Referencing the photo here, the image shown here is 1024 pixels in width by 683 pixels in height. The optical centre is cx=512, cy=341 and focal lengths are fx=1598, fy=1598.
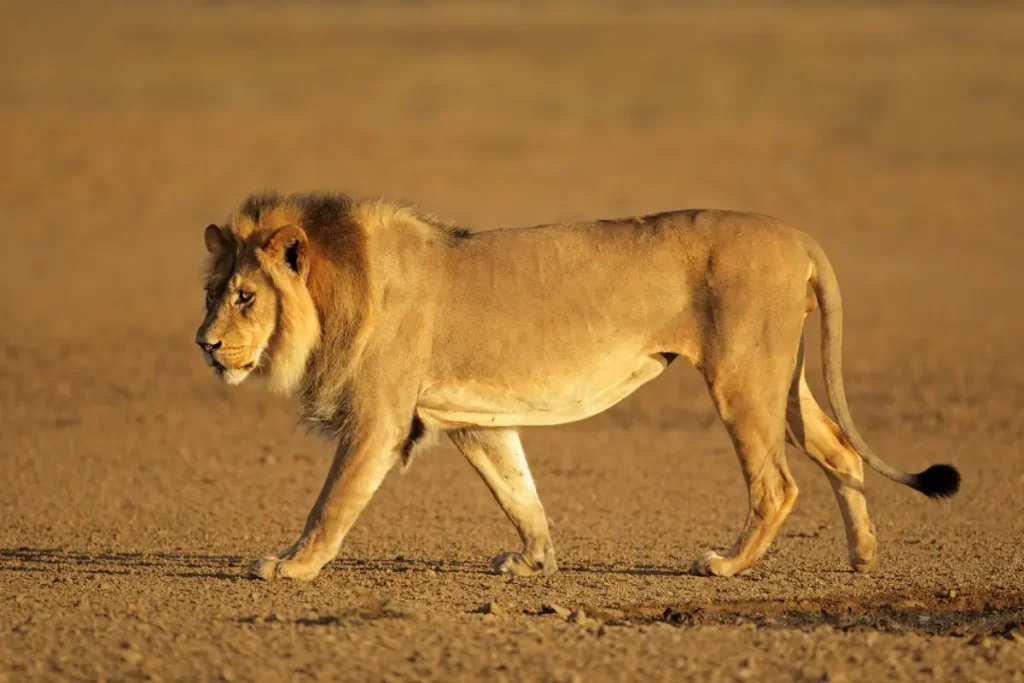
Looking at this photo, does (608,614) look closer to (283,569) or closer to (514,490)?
(514,490)

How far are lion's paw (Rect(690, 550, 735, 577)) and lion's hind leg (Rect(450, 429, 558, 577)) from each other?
0.68m

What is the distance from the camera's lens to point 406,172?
25.9m

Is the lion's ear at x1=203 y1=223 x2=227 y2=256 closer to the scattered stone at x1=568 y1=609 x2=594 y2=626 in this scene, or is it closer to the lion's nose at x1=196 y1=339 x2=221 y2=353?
the lion's nose at x1=196 y1=339 x2=221 y2=353

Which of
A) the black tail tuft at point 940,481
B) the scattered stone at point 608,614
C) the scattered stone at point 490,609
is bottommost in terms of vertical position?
the scattered stone at point 490,609

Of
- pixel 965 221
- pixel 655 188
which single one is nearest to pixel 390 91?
pixel 655 188

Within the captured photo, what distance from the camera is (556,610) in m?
6.66

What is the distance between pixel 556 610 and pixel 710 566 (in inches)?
43.9

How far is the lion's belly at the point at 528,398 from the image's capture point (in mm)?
7258

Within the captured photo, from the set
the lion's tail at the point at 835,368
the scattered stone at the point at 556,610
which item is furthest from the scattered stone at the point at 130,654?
the lion's tail at the point at 835,368

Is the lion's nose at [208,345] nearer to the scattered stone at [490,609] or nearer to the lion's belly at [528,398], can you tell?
the lion's belly at [528,398]

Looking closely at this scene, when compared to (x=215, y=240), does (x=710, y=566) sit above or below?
below

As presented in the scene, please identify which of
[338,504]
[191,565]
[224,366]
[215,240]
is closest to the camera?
[338,504]

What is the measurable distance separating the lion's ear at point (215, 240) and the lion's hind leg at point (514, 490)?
1377 millimetres

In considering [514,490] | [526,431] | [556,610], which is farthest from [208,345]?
[526,431]
